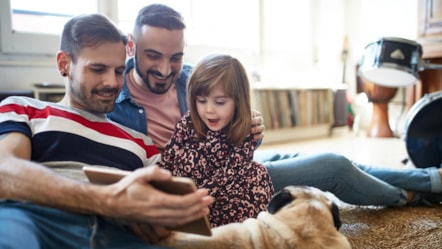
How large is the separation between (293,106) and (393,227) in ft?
7.01

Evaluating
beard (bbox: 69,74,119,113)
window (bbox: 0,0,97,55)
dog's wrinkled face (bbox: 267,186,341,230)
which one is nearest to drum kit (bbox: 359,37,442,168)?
dog's wrinkled face (bbox: 267,186,341,230)

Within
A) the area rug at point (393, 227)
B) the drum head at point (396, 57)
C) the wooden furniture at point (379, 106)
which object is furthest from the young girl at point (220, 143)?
the wooden furniture at point (379, 106)

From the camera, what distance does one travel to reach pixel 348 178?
1201mm

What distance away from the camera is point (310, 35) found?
3.87 meters

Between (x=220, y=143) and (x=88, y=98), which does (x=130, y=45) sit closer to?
(x=88, y=98)

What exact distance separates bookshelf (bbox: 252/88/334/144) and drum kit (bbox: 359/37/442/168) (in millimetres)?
1041

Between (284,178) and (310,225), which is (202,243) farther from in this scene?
(284,178)

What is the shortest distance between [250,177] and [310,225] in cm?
30

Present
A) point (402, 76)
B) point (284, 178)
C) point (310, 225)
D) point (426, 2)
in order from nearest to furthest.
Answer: point (310, 225) → point (284, 178) → point (402, 76) → point (426, 2)

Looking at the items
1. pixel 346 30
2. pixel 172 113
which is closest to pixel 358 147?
pixel 346 30

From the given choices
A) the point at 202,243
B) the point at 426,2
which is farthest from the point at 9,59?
the point at 426,2

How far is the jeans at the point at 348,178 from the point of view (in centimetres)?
118

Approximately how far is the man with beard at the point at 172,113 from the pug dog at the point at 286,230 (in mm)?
324

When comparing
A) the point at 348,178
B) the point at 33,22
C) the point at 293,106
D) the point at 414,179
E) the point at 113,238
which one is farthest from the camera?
the point at 293,106
